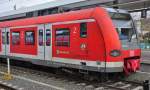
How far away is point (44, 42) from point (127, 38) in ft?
13.8

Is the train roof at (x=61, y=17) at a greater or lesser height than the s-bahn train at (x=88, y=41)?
greater

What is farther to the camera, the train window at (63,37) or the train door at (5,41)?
the train door at (5,41)

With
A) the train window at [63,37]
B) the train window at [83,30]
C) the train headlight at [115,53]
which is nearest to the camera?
the train headlight at [115,53]

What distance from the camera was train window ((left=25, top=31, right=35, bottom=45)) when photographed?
1705 cm

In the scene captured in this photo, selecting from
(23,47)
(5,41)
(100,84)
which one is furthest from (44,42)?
(5,41)

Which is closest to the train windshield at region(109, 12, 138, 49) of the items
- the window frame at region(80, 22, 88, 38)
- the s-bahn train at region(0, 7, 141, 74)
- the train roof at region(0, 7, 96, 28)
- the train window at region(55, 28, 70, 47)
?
the s-bahn train at region(0, 7, 141, 74)

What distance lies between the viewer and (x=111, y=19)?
13023mm

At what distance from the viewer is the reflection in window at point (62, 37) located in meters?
14.3

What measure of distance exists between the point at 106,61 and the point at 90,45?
0.99m

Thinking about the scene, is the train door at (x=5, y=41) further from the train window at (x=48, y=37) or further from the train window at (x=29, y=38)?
the train window at (x=48, y=37)

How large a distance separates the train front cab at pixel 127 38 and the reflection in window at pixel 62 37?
6.94 ft

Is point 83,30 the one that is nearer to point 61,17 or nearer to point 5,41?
point 61,17

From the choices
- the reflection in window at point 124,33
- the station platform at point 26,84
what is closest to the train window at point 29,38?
the station platform at point 26,84

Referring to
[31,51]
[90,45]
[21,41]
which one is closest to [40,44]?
[31,51]
